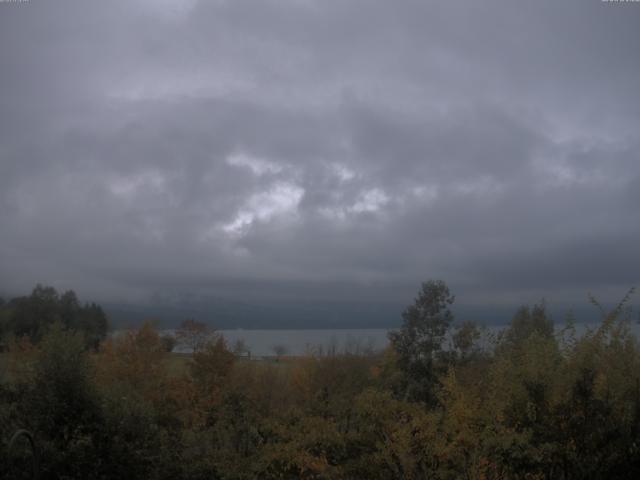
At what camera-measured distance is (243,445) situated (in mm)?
15227

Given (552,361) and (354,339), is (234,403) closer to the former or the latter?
(552,361)

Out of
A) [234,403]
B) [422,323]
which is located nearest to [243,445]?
[234,403]

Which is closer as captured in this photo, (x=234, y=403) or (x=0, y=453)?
(x=0, y=453)

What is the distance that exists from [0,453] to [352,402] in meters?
7.89

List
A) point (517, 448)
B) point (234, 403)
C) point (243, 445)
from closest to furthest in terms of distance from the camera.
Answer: point (517, 448), point (243, 445), point (234, 403)

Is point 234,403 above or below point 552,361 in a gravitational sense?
below

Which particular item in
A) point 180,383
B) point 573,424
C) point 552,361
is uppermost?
point 552,361

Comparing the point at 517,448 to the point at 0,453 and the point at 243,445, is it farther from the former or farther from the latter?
the point at 0,453

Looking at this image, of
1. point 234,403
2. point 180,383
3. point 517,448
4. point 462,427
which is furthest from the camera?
point 180,383

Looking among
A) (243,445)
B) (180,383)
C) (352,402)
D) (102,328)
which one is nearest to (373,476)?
(352,402)

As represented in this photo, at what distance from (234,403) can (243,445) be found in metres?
1.36

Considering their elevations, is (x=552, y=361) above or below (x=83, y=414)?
above

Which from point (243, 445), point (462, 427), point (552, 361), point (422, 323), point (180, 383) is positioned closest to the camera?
point (552, 361)

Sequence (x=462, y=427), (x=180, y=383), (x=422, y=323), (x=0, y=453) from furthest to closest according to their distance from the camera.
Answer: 1. (x=180, y=383)
2. (x=422, y=323)
3. (x=462, y=427)
4. (x=0, y=453)
